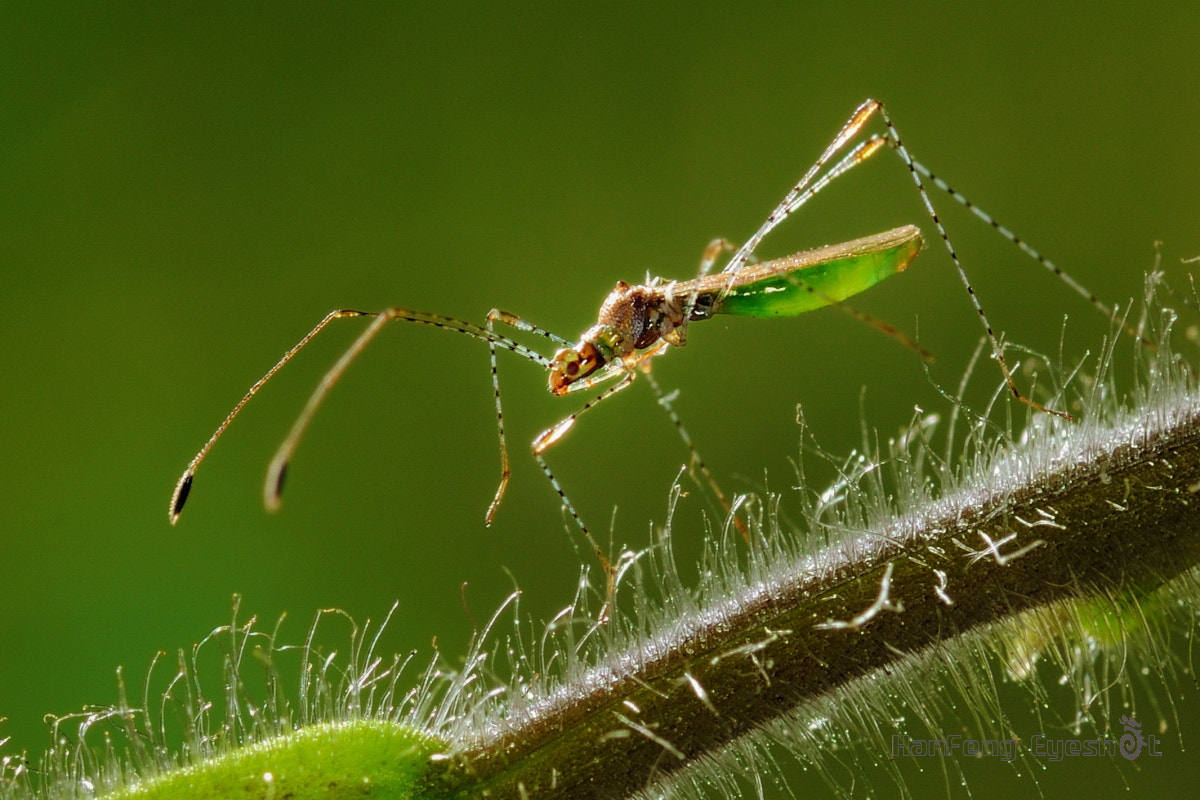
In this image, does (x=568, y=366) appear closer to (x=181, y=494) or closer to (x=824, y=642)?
(x=181, y=494)

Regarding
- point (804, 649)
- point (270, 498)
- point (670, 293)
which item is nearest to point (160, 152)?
point (670, 293)

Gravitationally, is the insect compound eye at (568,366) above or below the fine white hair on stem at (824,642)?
above

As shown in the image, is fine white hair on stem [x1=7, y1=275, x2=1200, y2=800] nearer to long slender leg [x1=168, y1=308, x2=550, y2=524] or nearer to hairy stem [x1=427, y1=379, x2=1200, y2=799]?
hairy stem [x1=427, y1=379, x2=1200, y2=799]

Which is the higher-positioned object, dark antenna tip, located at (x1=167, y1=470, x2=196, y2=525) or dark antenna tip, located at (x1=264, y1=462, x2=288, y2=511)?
dark antenna tip, located at (x1=264, y1=462, x2=288, y2=511)

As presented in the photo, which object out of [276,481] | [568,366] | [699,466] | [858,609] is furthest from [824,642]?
[568,366]

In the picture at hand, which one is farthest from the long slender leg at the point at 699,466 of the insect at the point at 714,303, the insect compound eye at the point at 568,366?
the insect compound eye at the point at 568,366

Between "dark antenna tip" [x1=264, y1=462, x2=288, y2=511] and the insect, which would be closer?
"dark antenna tip" [x1=264, y1=462, x2=288, y2=511]

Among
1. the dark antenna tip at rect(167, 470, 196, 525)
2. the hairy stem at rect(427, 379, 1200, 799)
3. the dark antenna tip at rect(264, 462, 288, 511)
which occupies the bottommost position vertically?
the hairy stem at rect(427, 379, 1200, 799)

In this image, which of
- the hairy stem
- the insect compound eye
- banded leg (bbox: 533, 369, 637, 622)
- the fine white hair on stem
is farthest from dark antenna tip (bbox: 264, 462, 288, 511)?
the insect compound eye

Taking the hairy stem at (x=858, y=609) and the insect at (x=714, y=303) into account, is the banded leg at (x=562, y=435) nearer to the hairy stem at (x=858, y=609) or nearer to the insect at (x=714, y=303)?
the insect at (x=714, y=303)
